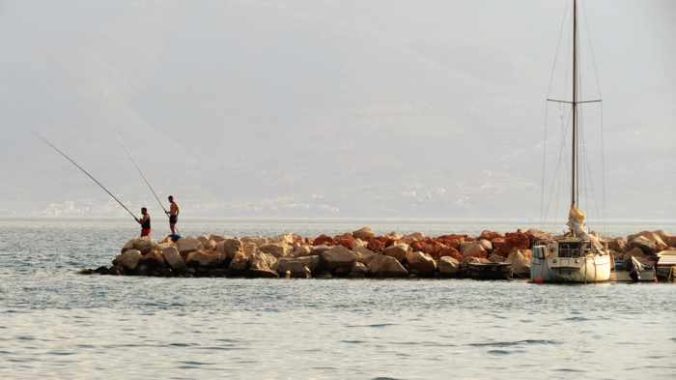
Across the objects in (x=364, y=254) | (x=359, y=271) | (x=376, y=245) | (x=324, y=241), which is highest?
(x=324, y=241)

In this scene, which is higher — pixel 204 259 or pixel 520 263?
pixel 520 263

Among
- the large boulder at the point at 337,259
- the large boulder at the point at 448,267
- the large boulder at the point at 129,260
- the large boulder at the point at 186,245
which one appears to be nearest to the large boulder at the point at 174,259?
the large boulder at the point at 186,245

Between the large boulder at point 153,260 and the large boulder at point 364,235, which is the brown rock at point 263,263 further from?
the large boulder at point 364,235

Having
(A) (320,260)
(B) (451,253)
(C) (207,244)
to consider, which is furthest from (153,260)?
(B) (451,253)

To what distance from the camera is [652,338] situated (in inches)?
1177

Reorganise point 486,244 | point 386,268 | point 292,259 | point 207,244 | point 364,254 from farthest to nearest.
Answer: point 486,244 → point 207,244 → point 364,254 → point 292,259 → point 386,268

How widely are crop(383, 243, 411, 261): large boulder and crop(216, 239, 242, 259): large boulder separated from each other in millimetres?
5086

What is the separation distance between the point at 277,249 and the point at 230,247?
2150 millimetres

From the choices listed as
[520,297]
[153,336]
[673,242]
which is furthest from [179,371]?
[673,242]

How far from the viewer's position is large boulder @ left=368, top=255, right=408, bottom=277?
48969 mm

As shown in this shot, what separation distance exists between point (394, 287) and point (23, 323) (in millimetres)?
15283

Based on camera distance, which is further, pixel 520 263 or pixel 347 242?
pixel 347 242

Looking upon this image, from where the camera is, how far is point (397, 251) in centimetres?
5069

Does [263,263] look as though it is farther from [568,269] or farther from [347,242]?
[568,269]
